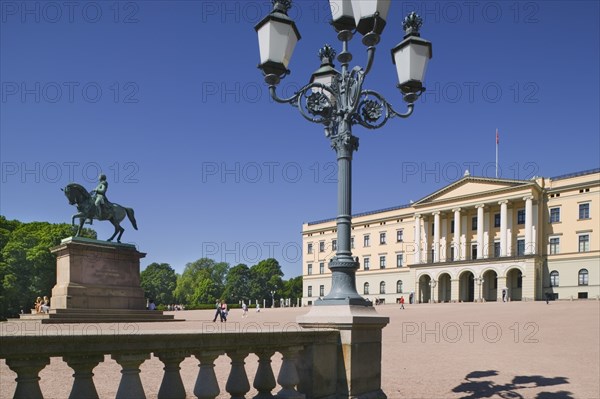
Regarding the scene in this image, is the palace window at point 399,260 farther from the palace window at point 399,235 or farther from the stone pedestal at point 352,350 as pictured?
the stone pedestal at point 352,350

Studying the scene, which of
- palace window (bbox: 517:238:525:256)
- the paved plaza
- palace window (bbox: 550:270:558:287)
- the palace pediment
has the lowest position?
palace window (bbox: 550:270:558:287)

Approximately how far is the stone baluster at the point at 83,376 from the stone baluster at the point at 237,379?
1.24 metres

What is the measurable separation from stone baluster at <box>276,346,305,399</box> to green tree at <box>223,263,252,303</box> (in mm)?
101035

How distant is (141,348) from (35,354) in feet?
2.36

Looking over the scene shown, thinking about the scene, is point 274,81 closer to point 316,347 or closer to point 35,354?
point 316,347

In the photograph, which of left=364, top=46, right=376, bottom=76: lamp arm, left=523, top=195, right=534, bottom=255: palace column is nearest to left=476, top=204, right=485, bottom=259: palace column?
left=523, top=195, right=534, bottom=255: palace column

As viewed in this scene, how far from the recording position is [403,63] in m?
7.24

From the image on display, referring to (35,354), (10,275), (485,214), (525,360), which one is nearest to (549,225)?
(485,214)

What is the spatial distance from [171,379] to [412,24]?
5965 mm

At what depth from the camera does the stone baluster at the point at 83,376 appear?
3.36 metres

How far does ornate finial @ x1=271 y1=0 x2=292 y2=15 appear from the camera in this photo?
6.74 m

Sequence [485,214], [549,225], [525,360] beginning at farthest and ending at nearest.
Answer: [485,214] < [549,225] < [525,360]

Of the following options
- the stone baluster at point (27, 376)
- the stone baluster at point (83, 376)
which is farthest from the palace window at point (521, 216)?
the stone baluster at point (27, 376)

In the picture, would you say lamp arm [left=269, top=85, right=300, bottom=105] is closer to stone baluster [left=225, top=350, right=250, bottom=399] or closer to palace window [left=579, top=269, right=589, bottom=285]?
stone baluster [left=225, top=350, right=250, bottom=399]
